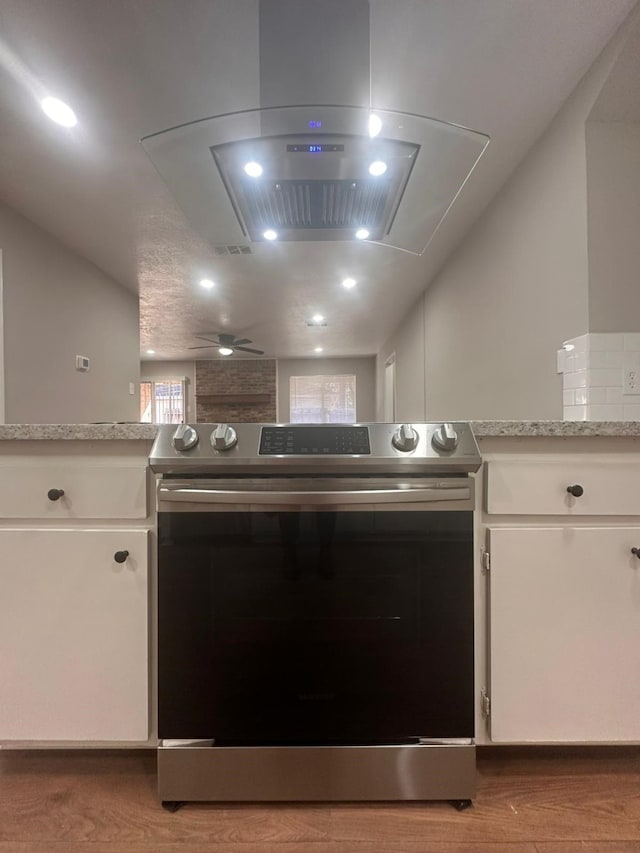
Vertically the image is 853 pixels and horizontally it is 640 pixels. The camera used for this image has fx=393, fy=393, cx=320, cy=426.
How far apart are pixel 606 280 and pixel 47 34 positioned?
2269mm

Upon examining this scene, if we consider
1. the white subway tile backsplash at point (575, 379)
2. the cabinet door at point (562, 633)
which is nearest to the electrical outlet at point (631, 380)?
the white subway tile backsplash at point (575, 379)

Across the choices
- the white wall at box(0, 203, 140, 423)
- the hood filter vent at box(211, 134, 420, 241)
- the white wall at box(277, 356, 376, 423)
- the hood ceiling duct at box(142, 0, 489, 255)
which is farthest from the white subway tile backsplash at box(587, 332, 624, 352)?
the white wall at box(277, 356, 376, 423)

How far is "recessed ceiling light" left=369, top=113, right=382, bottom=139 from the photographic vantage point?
1.09 meters

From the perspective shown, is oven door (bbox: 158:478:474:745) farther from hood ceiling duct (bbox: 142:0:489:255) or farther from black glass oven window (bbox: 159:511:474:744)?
hood ceiling duct (bbox: 142:0:489:255)

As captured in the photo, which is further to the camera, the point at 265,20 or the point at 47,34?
the point at 47,34

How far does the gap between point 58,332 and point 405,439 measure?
10.5 feet

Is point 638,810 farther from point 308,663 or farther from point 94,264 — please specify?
point 94,264

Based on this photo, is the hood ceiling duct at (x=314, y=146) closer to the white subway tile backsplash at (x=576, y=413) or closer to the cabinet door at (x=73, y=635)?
the white subway tile backsplash at (x=576, y=413)

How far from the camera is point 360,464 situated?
921 millimetres

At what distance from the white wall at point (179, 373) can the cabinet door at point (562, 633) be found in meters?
8.63

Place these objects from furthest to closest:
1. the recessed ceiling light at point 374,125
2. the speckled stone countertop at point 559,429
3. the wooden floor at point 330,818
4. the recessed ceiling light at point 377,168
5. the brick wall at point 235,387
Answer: the brick wall at point 235,387 < the recessed ceiling light at point 377,168 < the recessed ceiling light at point 374,125 < the speckled stone countertop at point 559,429 < the wooden floor at point 330,818

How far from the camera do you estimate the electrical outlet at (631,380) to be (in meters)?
1.48

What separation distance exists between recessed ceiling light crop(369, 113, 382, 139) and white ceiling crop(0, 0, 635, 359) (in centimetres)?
57

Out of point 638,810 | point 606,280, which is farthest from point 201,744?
point 606,280
